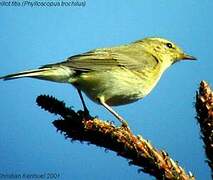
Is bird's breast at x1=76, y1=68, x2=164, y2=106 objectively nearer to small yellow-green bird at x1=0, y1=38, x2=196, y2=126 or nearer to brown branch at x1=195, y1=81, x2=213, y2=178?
small yellow-green bird at x1=0, y1=38, x2=196, y2=126

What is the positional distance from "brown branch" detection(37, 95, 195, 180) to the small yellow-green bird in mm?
489

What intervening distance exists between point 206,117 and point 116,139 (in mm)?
550

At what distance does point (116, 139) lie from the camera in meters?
2.18

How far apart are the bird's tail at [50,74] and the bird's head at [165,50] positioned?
55.3 inches

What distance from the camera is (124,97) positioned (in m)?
3.48

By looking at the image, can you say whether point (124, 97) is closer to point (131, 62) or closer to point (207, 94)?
point (131, 62)

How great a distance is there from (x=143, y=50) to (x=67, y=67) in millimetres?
1297

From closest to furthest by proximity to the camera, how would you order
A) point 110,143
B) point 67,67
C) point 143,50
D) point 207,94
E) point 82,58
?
point 207,94 < point 110,143 < point 67,67 < point 82,58 < point 143,50

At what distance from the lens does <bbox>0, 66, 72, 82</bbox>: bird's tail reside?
9.79 feet

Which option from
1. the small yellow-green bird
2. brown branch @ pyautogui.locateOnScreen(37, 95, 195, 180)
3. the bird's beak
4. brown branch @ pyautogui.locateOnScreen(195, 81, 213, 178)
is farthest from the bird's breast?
brown branch @ pyautogui.locateOnScreen(195, 81, 213, 178)

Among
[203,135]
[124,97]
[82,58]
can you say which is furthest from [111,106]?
[203,135]

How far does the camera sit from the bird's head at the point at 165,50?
176 inches

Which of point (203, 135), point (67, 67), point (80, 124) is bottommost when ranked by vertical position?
point (203, 135)

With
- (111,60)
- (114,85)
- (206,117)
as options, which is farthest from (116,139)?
(111,60)
